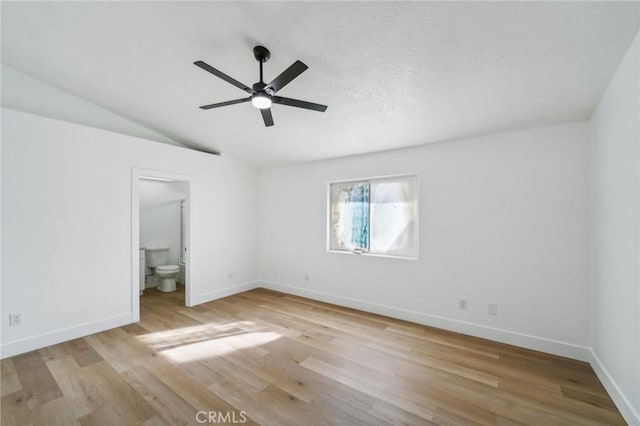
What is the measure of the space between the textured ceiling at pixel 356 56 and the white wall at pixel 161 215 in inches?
90.7

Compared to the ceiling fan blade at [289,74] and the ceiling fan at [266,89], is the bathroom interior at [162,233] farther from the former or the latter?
the ceiling fan blade at [289,74]

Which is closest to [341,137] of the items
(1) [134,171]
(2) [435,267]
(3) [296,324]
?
(2) [435,267]

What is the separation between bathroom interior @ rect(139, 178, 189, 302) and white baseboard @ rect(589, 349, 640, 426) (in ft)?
18.5

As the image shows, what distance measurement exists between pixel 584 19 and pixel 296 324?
3738 mm

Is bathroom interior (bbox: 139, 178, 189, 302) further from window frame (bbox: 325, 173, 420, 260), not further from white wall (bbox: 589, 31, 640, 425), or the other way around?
white wall (bbox: 589, 31, 640, 425)

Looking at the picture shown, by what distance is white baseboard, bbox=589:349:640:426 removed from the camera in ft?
5.48

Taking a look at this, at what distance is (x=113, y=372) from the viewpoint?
2.28 meters

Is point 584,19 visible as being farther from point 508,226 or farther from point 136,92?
point 136,92

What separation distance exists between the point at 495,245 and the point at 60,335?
197 inches

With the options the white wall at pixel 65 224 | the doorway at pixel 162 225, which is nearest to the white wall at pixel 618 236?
the white wall at pixel 65 224

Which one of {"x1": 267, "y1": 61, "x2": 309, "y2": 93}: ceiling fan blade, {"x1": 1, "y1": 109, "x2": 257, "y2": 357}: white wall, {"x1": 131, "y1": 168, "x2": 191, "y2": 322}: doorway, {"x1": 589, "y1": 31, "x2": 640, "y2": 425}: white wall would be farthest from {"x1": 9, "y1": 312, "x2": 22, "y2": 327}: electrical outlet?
{"x1": 589, "y1": 31, "x2": 640, "y2": 425}: white wall

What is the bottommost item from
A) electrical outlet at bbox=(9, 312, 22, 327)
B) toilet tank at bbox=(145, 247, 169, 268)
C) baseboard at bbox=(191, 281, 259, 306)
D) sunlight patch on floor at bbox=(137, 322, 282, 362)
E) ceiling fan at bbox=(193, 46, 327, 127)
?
sunlight patch on floor at bbox=(137, 322, 282, 362)

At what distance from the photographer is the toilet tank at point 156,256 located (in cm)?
510

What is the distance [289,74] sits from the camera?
177 cm
